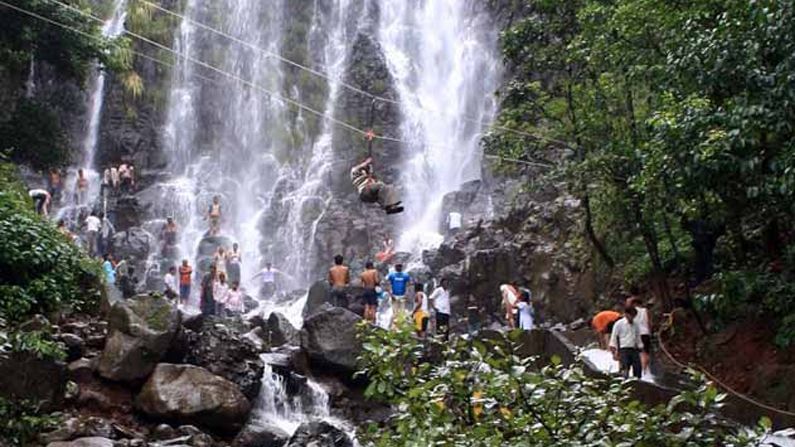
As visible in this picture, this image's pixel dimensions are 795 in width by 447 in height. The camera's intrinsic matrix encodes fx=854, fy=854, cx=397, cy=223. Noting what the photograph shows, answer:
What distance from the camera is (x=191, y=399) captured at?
35.2 ft

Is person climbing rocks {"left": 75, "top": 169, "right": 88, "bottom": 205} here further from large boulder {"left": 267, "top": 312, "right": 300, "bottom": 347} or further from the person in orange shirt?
the person in orange shirt

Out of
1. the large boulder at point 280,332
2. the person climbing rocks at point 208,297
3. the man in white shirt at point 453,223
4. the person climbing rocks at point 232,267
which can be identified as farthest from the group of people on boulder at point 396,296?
the man in white shirt at point 453,223

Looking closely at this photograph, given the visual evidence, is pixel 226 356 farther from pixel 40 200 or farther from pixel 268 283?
pixel 268 283

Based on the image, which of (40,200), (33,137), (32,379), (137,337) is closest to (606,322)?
(137,337)

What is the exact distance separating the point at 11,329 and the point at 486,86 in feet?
74.3

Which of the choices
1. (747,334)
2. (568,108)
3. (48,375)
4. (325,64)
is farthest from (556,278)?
(325,64)

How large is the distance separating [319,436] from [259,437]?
824 millimetres

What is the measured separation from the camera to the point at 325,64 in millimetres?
33188

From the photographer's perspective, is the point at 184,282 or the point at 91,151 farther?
the point at 91,151

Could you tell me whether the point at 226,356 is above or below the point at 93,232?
below

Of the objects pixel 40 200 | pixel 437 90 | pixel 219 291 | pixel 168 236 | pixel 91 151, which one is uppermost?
pixel 437 90

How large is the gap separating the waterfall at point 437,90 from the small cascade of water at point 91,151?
9826 millimetres

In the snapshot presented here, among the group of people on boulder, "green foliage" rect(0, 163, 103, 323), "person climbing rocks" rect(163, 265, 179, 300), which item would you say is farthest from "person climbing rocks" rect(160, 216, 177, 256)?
"green foliage" rect(0, 163, 103, 323)

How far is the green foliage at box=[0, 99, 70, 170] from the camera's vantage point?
1894cm
